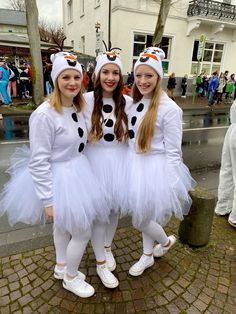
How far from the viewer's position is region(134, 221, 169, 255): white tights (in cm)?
254

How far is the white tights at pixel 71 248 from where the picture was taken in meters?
2.27

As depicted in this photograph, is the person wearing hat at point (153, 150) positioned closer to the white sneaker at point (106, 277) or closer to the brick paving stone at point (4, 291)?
the white sneaker at point (106, 277)

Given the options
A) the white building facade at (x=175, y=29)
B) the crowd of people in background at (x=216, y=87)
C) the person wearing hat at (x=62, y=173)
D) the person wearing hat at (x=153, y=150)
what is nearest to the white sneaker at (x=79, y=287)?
the person wearing hat at (x=62, y=173)

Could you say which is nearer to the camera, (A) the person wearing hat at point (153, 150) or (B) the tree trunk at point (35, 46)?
(A) the person wearing hat at point (153, 150)

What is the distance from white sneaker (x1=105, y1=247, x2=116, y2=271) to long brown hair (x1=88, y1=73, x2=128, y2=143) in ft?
4.09

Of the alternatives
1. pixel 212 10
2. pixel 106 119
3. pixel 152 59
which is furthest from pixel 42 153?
pixel 212 10

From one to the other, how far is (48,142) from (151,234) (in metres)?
1.38

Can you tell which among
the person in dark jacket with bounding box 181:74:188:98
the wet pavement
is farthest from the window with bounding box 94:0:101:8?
the wet pavement

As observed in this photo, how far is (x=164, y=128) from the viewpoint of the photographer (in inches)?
90.0

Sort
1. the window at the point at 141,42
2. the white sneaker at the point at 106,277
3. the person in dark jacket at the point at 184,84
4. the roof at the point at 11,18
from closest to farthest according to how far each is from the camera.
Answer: the white sneaker at the point at 106,277
the window at the point at 141,42
the person in dark jacket at the point at 184,84
the roof at the point at 11,18

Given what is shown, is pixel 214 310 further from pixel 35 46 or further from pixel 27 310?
pixel 35 46

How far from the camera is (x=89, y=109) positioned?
2383 mm

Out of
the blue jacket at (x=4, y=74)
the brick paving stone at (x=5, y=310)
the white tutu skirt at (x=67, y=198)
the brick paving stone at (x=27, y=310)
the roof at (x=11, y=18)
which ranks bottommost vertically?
the brick paving stone at (x=27, y=310)

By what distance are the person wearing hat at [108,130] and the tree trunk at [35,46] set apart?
10.1m
